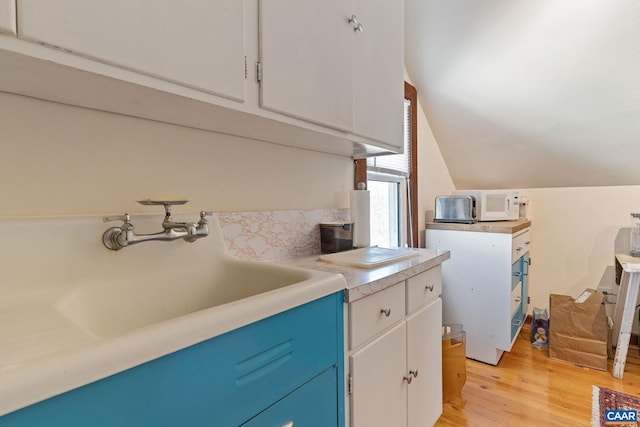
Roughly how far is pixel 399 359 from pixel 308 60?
44.4 inches

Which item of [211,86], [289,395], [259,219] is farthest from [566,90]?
[289,395]

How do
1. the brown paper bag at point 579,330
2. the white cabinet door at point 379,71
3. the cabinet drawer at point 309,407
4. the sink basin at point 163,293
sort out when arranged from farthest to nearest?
1. the brown paper bag at point 579,330
2. the white cabinet door at point 379,71
3. the sink basin at point 163,293
4. the cabinet drawer at point 309,407

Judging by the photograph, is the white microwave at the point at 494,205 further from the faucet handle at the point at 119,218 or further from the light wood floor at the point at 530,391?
the faucet handle at the point at 119,218

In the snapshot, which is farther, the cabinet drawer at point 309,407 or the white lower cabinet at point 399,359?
the white lower cabinet at point 399,359

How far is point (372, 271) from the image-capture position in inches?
44.2

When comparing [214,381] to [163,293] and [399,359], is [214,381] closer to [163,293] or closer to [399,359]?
[163,293]

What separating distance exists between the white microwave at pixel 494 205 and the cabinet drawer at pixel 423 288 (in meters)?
1.35

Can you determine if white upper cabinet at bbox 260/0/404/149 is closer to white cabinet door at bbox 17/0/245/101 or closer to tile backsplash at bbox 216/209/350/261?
white cabinet door at bbox 17/0/245/101

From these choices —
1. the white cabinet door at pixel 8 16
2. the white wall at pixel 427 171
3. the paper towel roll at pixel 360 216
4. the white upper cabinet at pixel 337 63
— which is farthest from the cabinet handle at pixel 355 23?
the white wall at pixel 427 171

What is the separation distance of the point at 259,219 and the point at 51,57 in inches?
31.2

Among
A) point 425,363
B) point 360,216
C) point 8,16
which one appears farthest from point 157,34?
point 425,363

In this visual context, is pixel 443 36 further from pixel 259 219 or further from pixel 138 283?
pixel 138 283

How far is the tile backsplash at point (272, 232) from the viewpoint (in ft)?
3.87

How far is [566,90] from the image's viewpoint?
213cm
